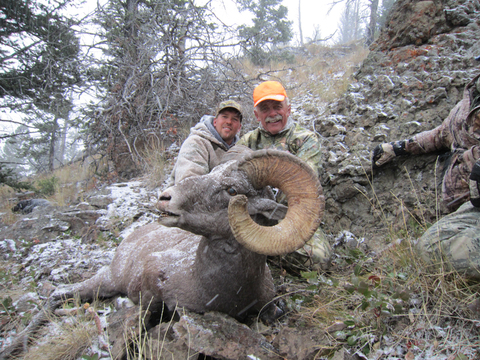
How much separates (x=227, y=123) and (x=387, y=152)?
2.47m

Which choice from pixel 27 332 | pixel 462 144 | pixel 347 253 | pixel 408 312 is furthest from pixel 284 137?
pixel 27 332

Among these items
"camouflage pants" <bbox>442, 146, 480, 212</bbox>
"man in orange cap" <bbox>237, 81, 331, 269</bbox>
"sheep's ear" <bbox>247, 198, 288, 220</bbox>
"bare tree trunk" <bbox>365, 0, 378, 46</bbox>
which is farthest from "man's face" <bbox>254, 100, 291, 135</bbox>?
"bare tree trunk" <bbox>365, 0, 378, 46</bbox>

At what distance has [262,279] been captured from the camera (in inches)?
113

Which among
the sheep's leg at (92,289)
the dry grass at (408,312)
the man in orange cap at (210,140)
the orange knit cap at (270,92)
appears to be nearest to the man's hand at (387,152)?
the orange knit cap at (270,92)

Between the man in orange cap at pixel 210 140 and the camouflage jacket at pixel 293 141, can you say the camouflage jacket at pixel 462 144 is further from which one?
the man in orange cap at pixel 210 140

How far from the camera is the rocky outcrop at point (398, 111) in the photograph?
168 inches

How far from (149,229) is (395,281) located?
3268mm

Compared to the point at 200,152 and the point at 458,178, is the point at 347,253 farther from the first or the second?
the point at 200,152

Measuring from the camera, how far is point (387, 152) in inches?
167

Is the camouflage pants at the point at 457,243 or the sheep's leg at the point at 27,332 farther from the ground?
the camouflage pants at the point at 457,243

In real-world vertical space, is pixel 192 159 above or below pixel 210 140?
below

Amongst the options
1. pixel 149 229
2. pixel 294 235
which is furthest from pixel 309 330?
pixel 149 229

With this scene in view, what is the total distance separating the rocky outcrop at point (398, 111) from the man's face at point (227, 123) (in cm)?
195

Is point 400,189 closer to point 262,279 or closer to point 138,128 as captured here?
point 262,279
